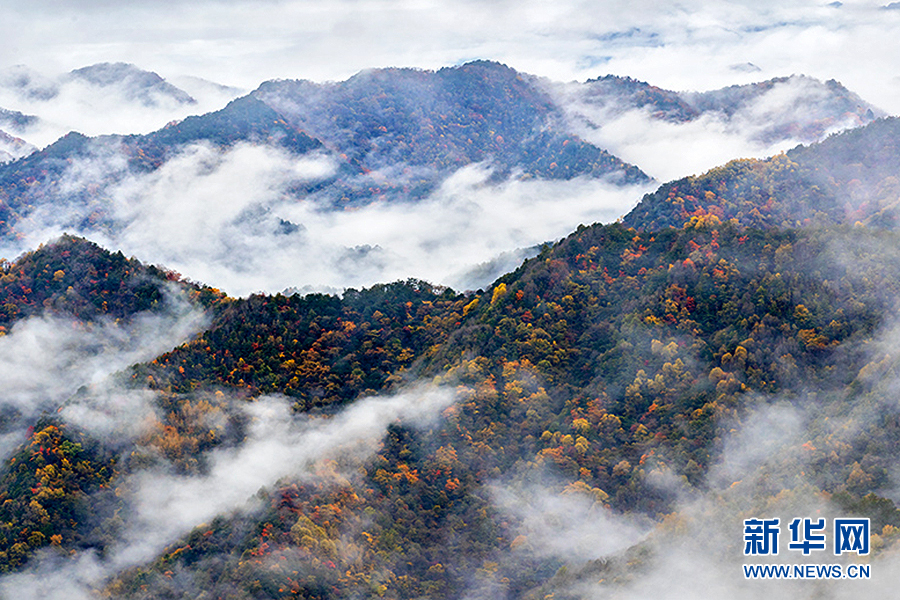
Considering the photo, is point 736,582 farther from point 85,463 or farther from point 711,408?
point 85,463

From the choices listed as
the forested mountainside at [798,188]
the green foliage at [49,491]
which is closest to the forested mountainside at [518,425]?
the green foliage at [49,491]

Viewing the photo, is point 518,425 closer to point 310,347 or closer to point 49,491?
point 310,347

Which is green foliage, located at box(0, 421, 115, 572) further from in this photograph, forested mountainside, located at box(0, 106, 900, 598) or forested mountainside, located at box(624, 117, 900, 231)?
forested mountainside, located at box(624, 117, 900, 231)

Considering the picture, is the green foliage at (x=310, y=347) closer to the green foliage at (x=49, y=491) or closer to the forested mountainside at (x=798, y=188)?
the green foliage at (x=49, y=491)

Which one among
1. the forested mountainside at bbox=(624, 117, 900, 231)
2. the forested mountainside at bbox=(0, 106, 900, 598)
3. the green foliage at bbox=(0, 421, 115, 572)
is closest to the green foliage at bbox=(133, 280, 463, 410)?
the forested mountainside at bbox=(0, 106, 900, 598)

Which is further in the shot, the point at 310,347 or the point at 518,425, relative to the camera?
the point at 310,347

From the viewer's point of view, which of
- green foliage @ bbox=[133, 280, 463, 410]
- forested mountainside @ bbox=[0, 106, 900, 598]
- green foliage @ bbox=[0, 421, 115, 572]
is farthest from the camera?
green foliage @ bbox=[133, 280, 463, 410]

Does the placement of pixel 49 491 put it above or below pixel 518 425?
below

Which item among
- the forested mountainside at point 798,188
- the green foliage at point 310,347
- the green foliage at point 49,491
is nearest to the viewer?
the green foliage at point 49,491

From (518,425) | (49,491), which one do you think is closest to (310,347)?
(518,425)

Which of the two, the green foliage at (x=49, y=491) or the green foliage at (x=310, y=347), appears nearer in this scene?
the green foliage at (x=49, y=491)

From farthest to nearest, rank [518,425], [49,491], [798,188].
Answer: [798,188], [518,425], [49,491]
